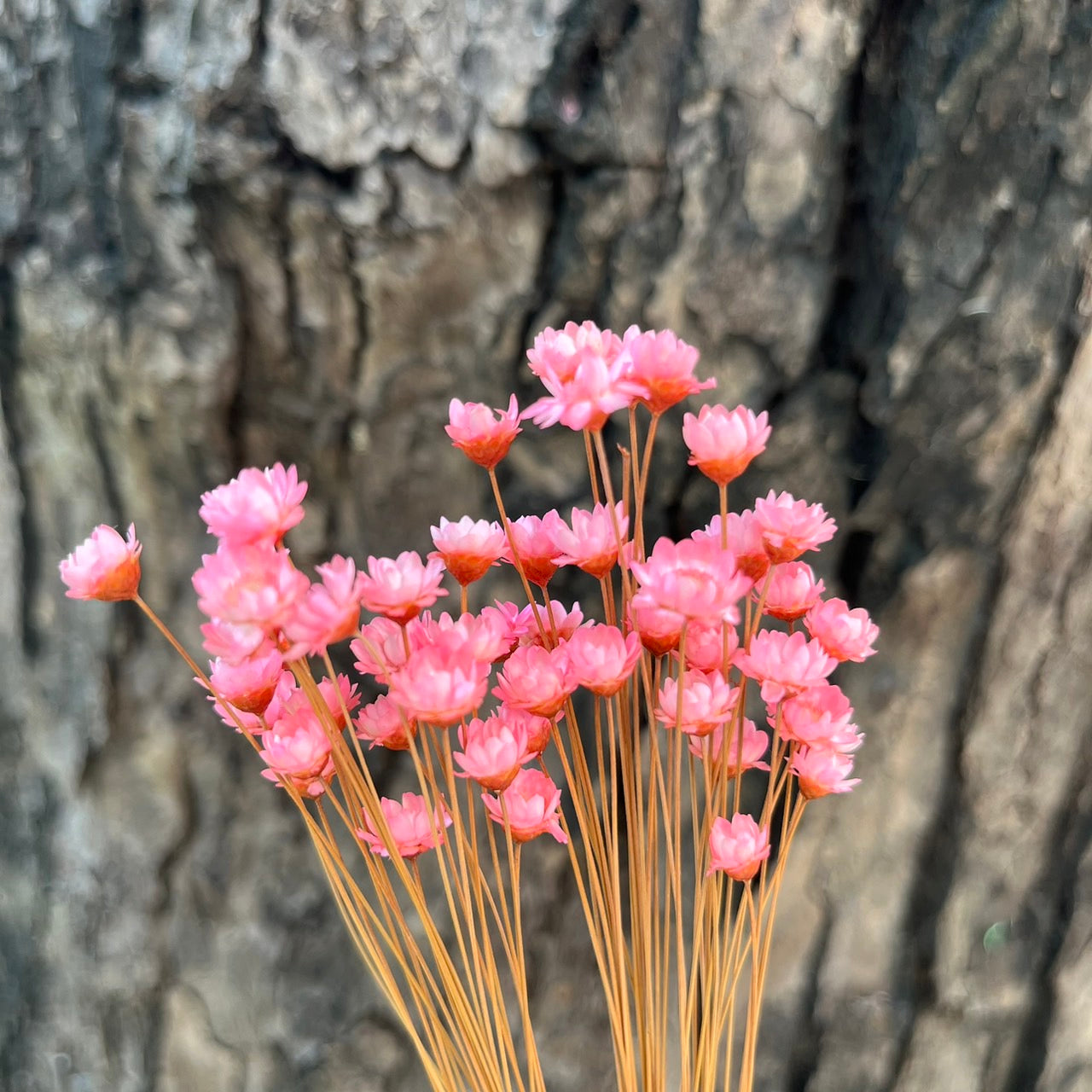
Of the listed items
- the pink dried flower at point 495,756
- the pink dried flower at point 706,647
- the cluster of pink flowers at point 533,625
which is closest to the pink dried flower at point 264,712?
the cluster of pink flowers at point 533,625

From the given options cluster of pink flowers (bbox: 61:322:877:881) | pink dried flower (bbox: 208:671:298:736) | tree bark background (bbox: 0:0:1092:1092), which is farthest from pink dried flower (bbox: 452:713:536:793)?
tree bark background (bbox: 0:0:1092:1092)

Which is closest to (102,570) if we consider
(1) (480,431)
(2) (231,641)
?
(2) (231,641)

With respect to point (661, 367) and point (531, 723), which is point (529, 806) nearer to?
point (531, 723)

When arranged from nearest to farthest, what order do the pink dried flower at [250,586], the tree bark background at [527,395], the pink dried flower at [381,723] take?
the pink dried flower at [250,586] < the pink dried flower at [381,723] < the tree bark background at [527,395]

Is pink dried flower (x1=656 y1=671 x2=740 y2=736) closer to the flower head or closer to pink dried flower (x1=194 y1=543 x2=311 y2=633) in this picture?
the flower head

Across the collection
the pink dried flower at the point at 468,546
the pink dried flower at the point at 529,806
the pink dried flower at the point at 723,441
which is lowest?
the pink dried flower at the point at 529,806

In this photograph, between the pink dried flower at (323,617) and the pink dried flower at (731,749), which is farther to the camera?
the pink dried flower at (731,749)

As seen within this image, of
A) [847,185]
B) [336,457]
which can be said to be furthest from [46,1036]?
[847,185]

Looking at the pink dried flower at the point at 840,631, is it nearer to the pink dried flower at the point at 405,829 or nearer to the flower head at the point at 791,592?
the flower head at the point at 791,592
